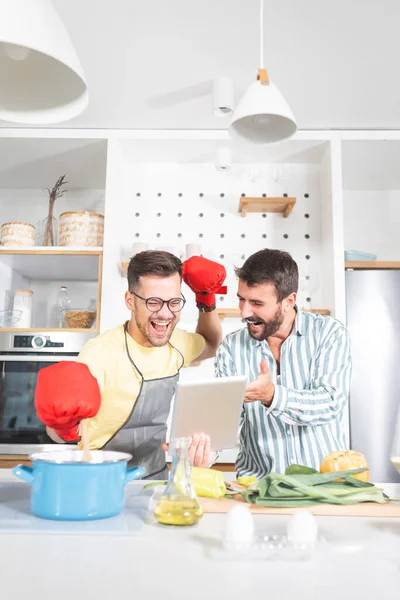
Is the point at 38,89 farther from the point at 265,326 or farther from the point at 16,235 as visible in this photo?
the point at 16,235

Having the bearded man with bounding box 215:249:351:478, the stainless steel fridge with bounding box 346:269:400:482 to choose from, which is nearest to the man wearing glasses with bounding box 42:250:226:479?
the bearded man with bounding box 215:249:351:478

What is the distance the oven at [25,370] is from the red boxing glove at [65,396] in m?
1.85

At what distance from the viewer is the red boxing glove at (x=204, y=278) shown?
196 centimetres

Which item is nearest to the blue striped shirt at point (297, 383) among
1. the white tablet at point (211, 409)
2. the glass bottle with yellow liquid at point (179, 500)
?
the white tablet at point (211, 409)

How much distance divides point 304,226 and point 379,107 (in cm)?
78

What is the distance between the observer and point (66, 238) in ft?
9.80

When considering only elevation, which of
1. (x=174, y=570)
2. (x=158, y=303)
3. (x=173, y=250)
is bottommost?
(x=174, y=570)

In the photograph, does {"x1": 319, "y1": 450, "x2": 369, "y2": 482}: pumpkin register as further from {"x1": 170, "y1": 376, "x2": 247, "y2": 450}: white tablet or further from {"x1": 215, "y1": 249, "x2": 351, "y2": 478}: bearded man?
A: {"x1": 215, "y1": 249, "x2": 351, "y2": 478}: bearded man

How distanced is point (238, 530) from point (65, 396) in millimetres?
393

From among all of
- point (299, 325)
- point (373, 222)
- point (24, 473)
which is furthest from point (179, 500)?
point (373, 222)

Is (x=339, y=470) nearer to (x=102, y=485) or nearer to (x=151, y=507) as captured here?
(x=151, y=507)

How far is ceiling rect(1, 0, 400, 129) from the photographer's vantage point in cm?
208

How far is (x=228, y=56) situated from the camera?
2.36m

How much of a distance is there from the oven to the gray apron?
1080mm
